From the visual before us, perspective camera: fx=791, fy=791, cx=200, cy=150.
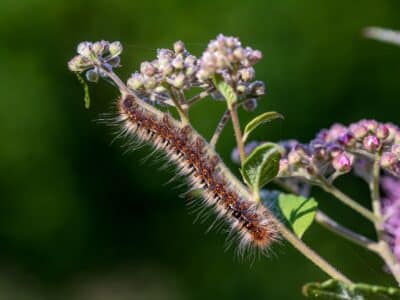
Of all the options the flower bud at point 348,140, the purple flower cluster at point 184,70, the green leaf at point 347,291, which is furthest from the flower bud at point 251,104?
the green leaf at point 347,291

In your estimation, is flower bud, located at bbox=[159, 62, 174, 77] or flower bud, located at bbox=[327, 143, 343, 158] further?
flower bud, located at bbox=[327, 143, 343, 158]

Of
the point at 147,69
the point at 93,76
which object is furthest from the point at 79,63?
the point at 147,69

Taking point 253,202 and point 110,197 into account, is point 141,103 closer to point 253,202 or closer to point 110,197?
point 253,202

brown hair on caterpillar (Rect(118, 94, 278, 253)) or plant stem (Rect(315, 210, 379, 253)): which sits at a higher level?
brown hair on caterpillar (Rect(118, 94, 278, 253))

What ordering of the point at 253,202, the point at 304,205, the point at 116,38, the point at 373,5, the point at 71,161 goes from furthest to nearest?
the point at 71,161 < the point at 116,38 < the point at 373,5 < the point at 304,205 < the point at 253,202

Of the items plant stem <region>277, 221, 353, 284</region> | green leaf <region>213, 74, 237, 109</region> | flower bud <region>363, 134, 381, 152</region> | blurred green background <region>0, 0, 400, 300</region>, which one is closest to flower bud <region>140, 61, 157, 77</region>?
green leaf <region>213, 74, 237, 109</region>

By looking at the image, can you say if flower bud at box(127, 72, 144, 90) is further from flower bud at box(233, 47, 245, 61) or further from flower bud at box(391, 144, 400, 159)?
flower bud at box(391, 144, 400, 159)

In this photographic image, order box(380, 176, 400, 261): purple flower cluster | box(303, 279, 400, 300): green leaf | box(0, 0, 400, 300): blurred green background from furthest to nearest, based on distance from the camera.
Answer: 1. box(0, 0, 400, 300): blurred green background
2. box(380, 176, 400, 261): purple flower cluster
3. box(303, 279, 400, 300): green leaf

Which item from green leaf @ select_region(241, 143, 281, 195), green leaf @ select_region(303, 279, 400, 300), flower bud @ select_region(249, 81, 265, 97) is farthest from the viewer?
flower bud @ select_region(249, 81, 265, 97)

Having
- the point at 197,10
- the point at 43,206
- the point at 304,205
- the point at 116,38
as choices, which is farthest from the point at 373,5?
the point at 304,205
